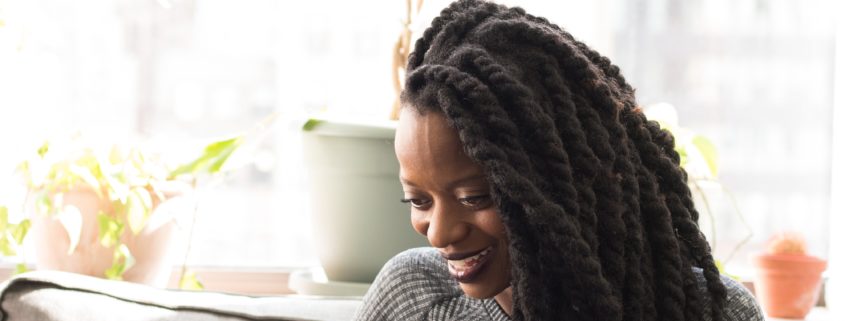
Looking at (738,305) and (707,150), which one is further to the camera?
(707,150)

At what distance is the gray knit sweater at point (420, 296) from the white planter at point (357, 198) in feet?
1.25

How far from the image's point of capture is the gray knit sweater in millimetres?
1002

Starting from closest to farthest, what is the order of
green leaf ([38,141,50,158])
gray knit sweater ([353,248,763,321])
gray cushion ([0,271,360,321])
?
1. gray knit sweater ([353,248,763,321])
2. gray cushion ([0,271,360,321])
3. green leaf ([38,141,50,158])

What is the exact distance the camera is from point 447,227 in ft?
2.78

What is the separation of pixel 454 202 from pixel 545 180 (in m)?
0.09

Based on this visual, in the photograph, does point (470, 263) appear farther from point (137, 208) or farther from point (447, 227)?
point (137, 208)

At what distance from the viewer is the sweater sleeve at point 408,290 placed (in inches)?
40.4

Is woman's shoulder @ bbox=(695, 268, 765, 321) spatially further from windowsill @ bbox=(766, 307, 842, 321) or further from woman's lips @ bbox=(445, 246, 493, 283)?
windowsill @ bbox=(766, 307, 842, 321)

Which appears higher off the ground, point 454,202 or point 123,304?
point 454,202

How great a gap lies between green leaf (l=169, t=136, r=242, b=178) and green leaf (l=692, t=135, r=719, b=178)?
685mm

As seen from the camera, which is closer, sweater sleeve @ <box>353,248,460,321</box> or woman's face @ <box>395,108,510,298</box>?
woman's face @ <box>395,108,510,298</box>

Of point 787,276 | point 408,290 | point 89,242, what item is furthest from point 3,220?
point 787,276

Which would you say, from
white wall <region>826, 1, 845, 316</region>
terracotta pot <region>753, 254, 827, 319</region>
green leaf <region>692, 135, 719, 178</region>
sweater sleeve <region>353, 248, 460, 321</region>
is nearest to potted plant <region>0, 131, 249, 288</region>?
sweater sleeve <region>353, 248, 460, 321</region>

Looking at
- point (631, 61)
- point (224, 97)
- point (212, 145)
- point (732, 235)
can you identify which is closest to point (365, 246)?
point (212, 145)
